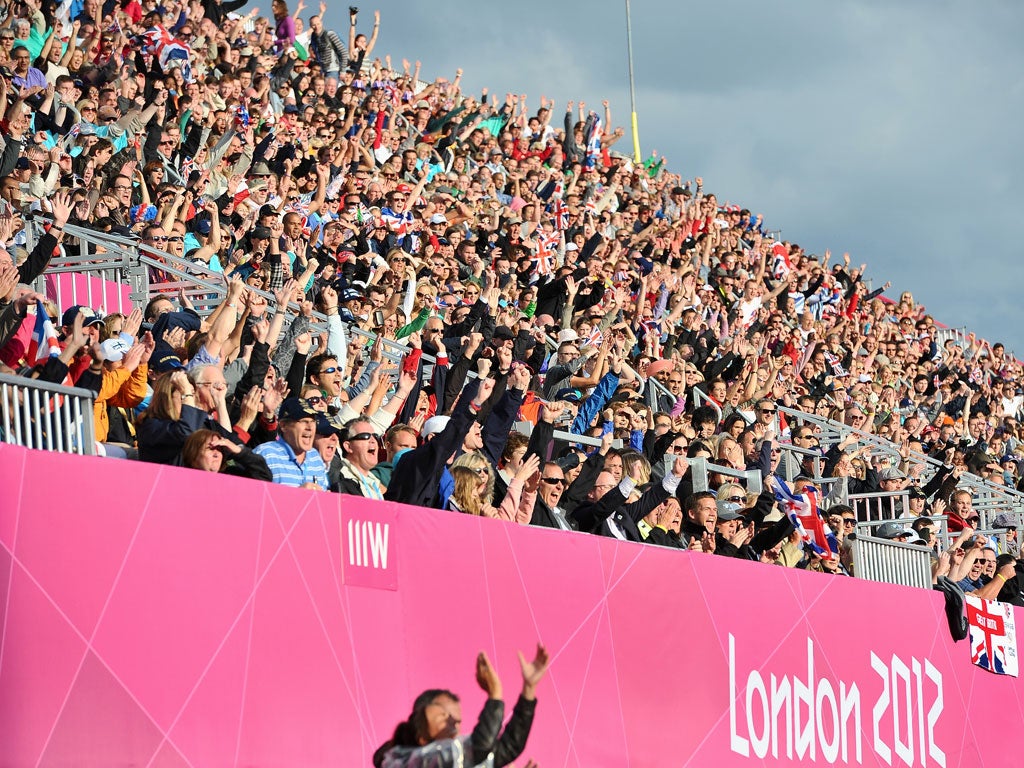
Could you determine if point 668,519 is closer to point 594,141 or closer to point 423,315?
point 423,315

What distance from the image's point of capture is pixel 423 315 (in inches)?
567

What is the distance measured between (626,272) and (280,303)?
1102 cm

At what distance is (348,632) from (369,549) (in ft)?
1.46

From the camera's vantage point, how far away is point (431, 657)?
8133mm

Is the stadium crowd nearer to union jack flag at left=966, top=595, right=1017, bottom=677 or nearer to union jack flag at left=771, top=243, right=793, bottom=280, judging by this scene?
union jack flag at left=771, top=243, right=793, bottom=280

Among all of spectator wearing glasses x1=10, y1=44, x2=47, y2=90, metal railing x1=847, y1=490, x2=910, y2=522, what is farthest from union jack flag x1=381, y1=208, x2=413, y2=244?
metal railing x1=847, y1=490, x2=910, y2=522

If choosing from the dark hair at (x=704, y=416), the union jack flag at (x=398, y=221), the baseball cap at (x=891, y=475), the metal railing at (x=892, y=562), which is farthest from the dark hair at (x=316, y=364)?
the baseball cap at (x=891, y=475)

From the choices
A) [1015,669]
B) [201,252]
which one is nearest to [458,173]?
[201,252]

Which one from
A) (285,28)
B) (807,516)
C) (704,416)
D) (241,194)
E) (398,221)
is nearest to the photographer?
(807,516)

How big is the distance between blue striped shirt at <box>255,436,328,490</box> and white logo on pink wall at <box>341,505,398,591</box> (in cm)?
37

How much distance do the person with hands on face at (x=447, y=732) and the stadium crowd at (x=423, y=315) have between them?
64.2 inches

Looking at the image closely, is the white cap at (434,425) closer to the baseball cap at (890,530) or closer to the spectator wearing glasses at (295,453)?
the spectator wearing glasses at (295,453)

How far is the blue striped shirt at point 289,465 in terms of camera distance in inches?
319

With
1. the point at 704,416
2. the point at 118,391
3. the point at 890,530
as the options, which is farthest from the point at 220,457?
the point at 890,530
